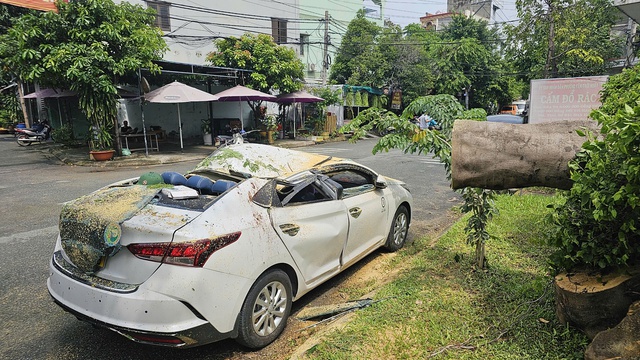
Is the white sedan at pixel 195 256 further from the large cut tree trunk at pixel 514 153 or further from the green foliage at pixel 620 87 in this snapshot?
the green foliage at pixel 620 87

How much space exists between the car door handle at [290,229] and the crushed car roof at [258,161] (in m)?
1.02

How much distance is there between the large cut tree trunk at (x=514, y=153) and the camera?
109 inches

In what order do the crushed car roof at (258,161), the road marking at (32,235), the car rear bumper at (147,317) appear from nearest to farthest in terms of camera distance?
the car rear bumper at (147,317), the crushed car roof at (258,161), the road marking at (32,235)

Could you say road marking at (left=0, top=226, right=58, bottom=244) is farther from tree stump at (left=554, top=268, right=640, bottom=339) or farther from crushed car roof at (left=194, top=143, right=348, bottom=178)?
tree stump at (left=554, top=268, right=640, bottom=339)

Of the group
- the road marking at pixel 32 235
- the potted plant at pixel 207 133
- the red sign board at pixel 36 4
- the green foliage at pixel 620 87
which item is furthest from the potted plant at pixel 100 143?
the green foliage at pixel 620 87

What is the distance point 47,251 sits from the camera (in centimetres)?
508

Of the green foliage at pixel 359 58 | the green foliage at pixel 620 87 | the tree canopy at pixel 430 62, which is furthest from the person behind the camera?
the tree canopy at pixel 430 62

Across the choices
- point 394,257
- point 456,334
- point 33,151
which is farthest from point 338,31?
point 456,334

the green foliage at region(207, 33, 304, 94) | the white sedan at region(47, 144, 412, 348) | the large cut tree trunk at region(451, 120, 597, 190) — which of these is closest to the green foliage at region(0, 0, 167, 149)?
the green foliage at region(207, 33, 304, 94)

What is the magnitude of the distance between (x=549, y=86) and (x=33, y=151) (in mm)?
19137

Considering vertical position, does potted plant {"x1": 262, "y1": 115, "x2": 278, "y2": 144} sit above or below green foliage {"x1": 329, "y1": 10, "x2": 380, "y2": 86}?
below

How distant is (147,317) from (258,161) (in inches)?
91.3

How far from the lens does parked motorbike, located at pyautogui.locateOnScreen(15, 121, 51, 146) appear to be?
18.6 metres

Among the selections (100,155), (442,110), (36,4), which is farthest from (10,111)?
(442,110)
